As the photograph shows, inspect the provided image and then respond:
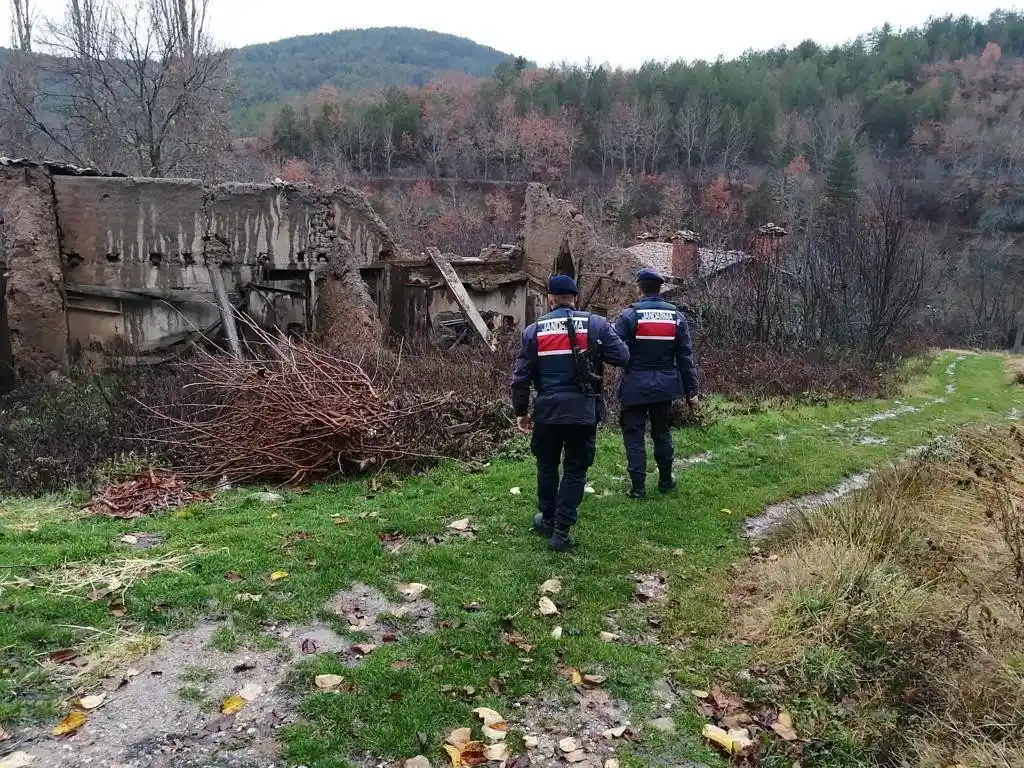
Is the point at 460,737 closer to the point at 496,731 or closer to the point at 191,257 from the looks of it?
the point at 496,731

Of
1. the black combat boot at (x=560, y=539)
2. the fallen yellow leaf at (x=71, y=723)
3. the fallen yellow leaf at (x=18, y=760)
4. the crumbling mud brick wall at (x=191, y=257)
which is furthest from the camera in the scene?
the crumbling mud brick wall at (x=191, y=257)

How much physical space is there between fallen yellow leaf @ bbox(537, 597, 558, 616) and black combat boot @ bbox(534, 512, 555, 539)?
105cm

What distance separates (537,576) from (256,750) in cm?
232

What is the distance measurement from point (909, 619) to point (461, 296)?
11197 mm

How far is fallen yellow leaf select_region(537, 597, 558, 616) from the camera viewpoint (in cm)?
468

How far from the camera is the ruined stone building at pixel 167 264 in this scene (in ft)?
38.8

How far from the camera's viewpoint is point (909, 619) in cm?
434

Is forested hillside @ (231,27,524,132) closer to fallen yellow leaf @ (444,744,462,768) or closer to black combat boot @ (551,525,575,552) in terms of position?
black combat boot @ (551,525,575,552)

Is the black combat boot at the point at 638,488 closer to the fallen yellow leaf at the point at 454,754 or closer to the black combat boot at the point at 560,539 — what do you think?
the black combat boot at the point at 560,539

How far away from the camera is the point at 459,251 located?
33.0 m

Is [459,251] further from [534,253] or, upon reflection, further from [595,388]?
[595,388]

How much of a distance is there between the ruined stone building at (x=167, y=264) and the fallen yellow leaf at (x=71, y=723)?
29.9ft

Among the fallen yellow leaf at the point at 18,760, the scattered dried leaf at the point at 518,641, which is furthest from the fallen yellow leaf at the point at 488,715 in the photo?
the fallen yellow leaf at the point at 18,760

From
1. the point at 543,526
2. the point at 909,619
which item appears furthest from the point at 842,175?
the point at 909,619
